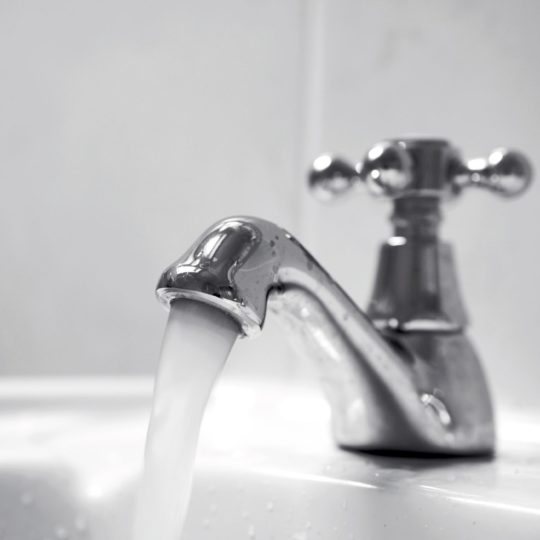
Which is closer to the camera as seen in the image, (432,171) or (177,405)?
(177,405)

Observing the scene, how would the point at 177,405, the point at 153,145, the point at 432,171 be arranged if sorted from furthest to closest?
the point at 153,145 < the point at 432,171 < the point at 177,405

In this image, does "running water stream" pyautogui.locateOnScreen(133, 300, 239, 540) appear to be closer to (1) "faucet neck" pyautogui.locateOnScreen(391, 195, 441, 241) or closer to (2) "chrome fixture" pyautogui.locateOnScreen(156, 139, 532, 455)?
(2) "chrome fixture" pyautogui.locateOnScreen(156, 139, 532, 455)

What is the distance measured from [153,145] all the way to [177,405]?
1.40 feet

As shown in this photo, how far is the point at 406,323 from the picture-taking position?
1.59 ft

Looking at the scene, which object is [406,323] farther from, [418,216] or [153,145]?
[153,145]

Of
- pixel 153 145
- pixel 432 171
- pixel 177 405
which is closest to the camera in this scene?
pixel 177 405

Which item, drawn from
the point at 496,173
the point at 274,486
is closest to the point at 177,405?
the point at 274,486

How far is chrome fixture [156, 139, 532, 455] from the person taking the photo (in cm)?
43

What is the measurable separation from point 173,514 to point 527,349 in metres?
0.30

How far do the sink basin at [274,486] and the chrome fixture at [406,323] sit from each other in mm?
20

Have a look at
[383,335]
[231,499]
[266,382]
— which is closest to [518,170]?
[383,335]

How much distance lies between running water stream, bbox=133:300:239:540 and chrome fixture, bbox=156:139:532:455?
5 centimetres

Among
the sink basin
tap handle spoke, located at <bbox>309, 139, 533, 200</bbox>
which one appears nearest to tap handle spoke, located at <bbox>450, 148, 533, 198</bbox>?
tap handle spoke, located at <bbox>309, 139, 533, 200</bbox>

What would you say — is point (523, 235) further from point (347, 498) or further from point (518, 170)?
point (347, 498)
